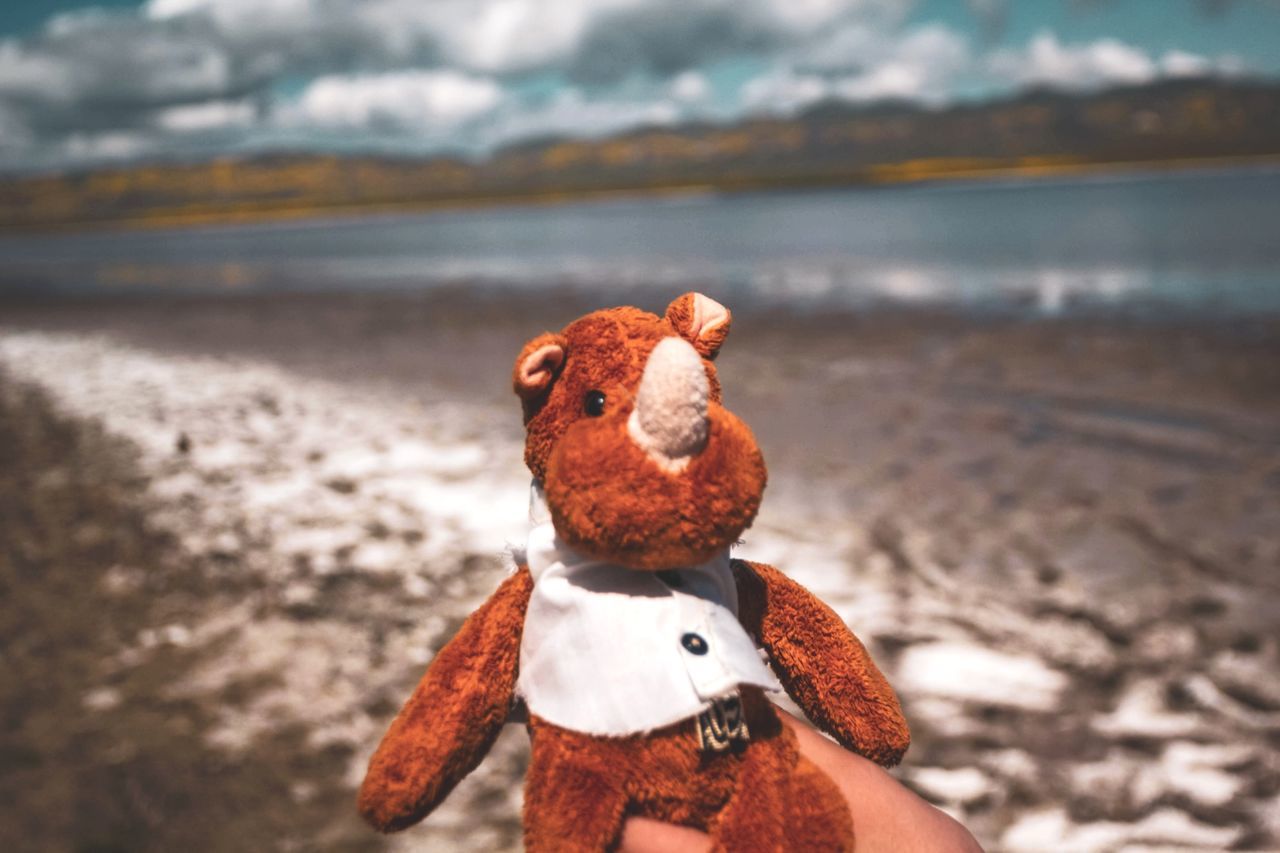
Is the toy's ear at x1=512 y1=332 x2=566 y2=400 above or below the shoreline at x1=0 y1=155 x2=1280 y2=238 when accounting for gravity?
below

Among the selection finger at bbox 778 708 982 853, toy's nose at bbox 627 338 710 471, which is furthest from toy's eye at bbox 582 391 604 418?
finger at bbox 778 708 982 853

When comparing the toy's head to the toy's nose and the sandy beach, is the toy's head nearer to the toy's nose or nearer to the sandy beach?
the toy's nose

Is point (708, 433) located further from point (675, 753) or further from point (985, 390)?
point (985, 390)

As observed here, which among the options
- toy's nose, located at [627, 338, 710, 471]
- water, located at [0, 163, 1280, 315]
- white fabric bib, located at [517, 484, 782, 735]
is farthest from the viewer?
water, located at [0, 163, 1280, 315]

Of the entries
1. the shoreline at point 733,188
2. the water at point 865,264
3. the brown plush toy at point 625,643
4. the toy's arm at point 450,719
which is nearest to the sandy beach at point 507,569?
the toy's arm at point 450,719

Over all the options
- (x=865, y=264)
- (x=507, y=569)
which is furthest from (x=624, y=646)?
(x=865, y=264)

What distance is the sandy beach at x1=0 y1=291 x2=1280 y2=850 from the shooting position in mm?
3363

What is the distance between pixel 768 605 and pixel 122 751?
11.3 feet

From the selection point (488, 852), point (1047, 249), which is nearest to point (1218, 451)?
point (488, 852)

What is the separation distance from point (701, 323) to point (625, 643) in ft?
1.89

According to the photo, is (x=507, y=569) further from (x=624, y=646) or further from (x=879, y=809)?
(x=879, y=809)

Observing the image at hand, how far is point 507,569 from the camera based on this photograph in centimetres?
166

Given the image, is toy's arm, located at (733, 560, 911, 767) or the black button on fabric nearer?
the black button on fabric

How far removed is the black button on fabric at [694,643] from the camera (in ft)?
4.26
